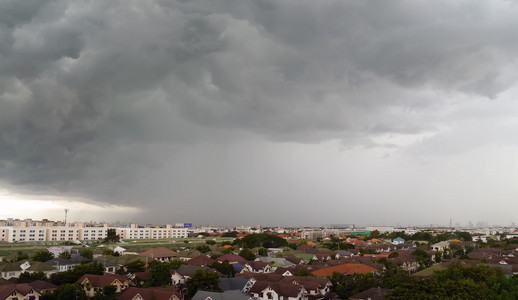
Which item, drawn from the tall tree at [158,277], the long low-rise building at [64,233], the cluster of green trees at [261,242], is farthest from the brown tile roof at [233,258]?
the long low-rise building at [64,233]

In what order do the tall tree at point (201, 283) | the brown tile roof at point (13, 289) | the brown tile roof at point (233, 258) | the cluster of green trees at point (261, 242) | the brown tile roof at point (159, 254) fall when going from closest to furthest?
the brown tile roof at point (13, 289), the tall tree at point (201, 283), the brown tile roof at point (233, 258), the brown tile roof at point (159, 254), the cluster of green trees at point (261, 242)

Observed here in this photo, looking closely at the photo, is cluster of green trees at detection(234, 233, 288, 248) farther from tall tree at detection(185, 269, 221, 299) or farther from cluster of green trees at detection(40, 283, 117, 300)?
cluster of green trees at detection(40, 283, 117, 300)

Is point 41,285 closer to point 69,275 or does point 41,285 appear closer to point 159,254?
A: point 69,275

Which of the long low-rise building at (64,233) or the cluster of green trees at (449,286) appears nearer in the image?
the cluster of green trees at (449,286)

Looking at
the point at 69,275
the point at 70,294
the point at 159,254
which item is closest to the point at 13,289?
the point at 70,294

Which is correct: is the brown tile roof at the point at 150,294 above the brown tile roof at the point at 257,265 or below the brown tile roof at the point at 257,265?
above

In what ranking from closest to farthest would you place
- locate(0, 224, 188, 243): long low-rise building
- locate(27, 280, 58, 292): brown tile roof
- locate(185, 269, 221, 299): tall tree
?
locate(27, 280, 58, 292): brown tile roof → locate(185, 269, 221, 299): tall tree → locate(0, 224, 188, 243): long low-rise building

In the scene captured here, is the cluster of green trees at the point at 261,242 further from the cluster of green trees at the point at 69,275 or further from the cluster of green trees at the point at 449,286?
the cluster of green trees at the point at 449,286

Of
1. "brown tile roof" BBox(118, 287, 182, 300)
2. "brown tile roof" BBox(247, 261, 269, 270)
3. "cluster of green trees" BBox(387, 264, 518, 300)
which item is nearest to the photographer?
"cluster of green trees" BBox(387, 264, 518, 300)

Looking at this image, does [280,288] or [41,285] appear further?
[280,288]

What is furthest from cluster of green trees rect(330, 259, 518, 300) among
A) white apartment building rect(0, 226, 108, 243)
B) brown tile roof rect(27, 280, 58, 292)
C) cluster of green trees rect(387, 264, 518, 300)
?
white apartment building rect(0, 226, 108, 243)

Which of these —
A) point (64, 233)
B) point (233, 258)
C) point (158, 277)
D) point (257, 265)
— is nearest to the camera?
point (158, 277)
